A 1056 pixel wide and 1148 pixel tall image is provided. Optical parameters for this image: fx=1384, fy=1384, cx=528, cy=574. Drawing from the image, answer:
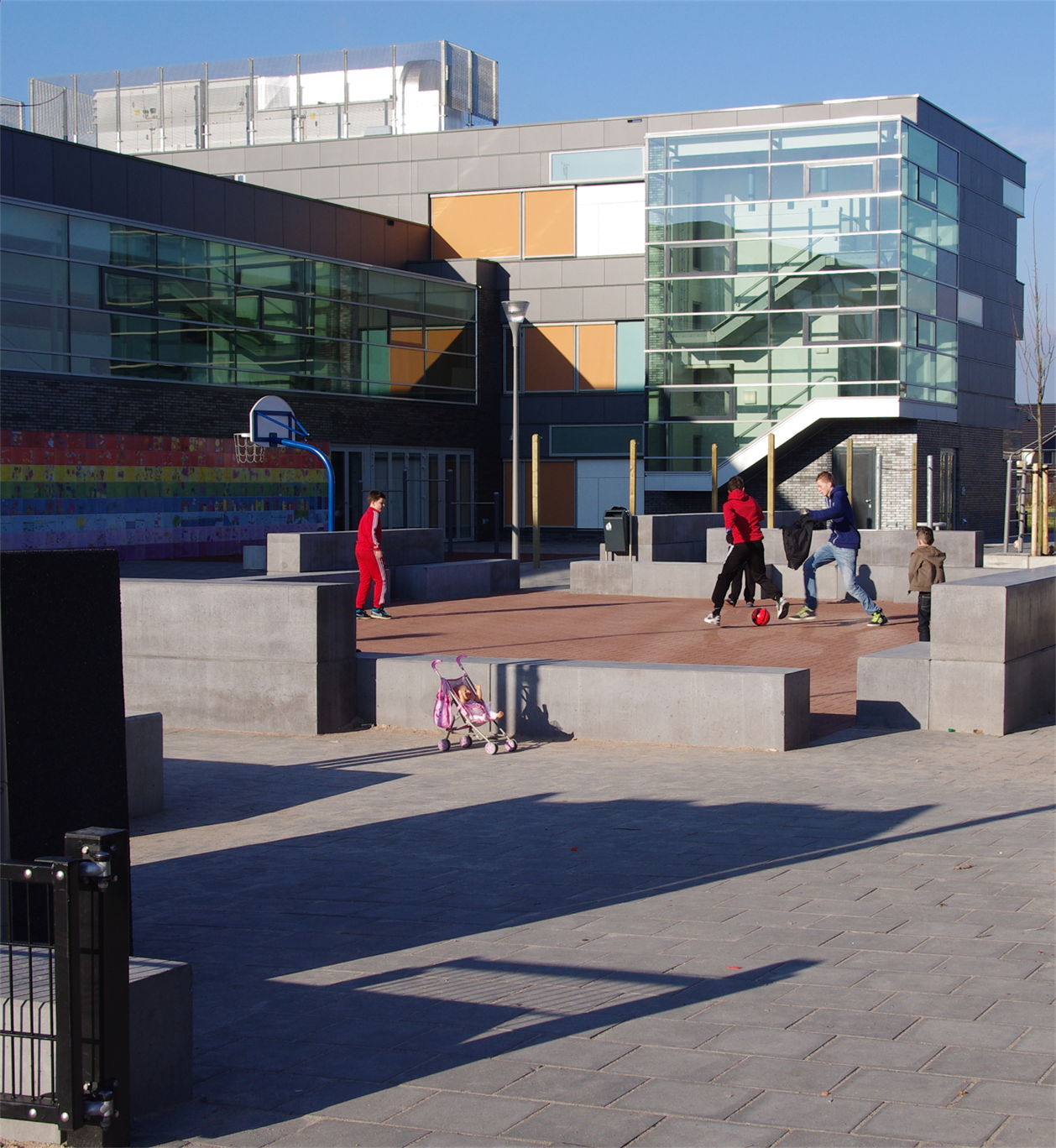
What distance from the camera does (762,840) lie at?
7.22 m

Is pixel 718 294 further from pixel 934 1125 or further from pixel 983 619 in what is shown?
pixel 934 1125

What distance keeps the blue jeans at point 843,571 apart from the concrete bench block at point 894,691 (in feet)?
19.9

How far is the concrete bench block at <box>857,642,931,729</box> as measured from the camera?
10578mm

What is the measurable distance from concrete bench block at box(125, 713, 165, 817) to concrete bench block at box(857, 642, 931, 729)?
5.30 metres

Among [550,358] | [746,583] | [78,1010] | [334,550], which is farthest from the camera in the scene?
[550,358]

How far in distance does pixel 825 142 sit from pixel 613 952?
36.3 metres

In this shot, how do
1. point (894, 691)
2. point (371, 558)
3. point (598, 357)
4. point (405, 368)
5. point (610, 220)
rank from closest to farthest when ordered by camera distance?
Answer: point (894, 691)
point (371, 558)
point (405, 368)
point (610, 220)
point (598, 357)

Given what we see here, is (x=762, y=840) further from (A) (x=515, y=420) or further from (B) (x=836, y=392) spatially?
(B) (x=836, y=392)

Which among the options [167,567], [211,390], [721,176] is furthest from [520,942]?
[721,176]

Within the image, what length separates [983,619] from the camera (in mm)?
10141

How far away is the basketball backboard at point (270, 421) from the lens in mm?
31500

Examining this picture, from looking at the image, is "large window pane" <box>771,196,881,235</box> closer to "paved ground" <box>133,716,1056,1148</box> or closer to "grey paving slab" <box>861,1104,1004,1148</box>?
"paved ground" <box>133,716,1056,1148</box>

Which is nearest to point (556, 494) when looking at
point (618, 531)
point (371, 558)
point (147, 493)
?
point (147, 493)

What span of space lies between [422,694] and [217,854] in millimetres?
3894
